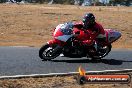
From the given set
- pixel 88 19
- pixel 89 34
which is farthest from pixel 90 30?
pixel 88 19

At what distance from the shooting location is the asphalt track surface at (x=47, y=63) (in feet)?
39.1

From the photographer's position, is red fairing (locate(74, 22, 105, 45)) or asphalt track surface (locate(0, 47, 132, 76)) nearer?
asphalt track surface (locate(0, 47, 132, 76))

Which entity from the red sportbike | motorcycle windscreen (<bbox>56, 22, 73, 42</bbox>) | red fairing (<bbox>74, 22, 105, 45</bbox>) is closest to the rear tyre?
the red sportbike

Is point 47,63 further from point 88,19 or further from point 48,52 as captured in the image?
point 88,19

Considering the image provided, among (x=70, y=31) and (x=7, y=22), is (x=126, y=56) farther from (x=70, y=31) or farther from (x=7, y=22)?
(x=7, y=22)

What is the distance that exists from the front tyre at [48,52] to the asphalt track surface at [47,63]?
0.48ft

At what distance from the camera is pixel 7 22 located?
93.7ft

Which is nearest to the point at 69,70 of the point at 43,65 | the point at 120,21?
the point at 43,65

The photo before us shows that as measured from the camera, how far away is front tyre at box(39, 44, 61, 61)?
541 inches

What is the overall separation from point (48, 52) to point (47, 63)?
0.68 meters

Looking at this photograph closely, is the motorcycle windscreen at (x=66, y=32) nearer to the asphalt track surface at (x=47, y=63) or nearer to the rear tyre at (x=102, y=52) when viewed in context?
the asphalt track surface at (x=47, y=63)

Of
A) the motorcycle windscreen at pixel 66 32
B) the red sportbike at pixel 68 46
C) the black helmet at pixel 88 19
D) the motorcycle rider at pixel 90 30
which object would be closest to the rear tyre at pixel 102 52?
the red sportbike at pixel 68 46

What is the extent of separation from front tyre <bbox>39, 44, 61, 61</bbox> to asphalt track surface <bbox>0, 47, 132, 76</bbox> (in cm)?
15

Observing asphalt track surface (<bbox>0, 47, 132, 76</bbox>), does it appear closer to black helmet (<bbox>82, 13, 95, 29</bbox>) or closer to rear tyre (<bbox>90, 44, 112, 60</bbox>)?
rear tyre (<bbox>90, 44, 112, 60</bbox>)
